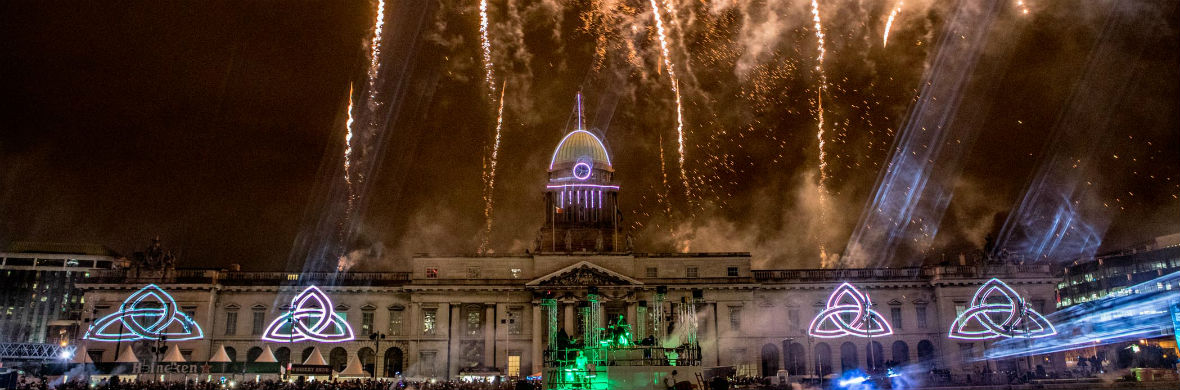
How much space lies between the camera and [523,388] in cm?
3212

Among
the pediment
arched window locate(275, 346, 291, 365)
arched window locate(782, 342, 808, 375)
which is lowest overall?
arched window locate(782, 342, 808, 375)

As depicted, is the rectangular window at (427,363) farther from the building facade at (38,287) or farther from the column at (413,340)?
the building facade at (38,287)

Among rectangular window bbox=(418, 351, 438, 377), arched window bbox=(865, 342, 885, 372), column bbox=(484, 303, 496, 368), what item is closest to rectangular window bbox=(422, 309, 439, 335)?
rectangular window bbox=(418, 351, 438, 377)

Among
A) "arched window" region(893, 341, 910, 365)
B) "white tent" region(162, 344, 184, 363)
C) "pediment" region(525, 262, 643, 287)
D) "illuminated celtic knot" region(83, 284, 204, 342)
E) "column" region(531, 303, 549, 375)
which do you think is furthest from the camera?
"arched window" region(893, 341, 910, 365)

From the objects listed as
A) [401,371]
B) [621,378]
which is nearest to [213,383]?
[401,371]

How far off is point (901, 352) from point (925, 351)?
1805mm

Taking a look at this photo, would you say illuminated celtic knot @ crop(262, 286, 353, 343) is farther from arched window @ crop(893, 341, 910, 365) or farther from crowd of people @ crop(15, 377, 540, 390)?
arched window @ crop(893, 341, 910, 365)

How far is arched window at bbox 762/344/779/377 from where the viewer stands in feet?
206

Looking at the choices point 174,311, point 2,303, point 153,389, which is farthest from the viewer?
point 2,303

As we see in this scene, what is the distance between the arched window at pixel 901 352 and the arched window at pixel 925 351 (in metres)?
0.92

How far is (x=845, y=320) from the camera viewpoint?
208ft

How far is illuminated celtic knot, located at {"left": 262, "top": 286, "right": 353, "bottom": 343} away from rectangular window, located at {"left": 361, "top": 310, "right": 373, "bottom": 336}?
99 cm

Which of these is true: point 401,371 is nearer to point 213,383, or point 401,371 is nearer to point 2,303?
point 213,383

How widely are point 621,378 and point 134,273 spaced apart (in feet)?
149
